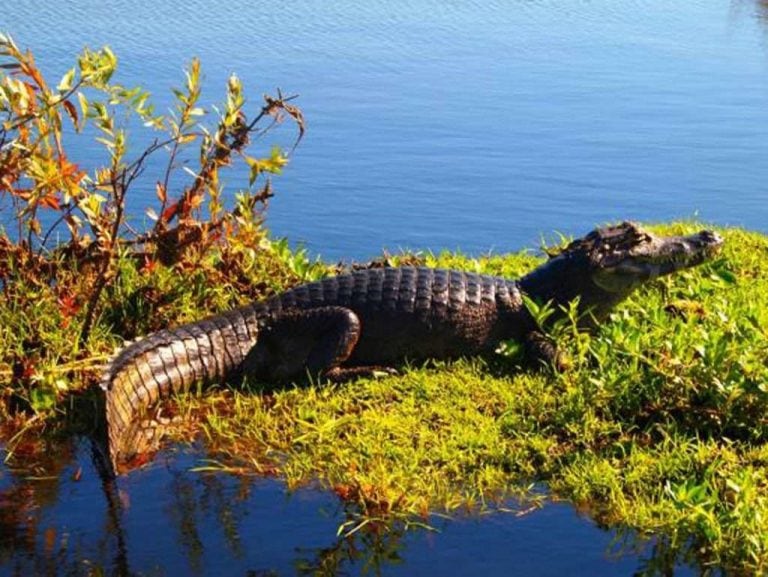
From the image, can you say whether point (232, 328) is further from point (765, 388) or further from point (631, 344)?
point (765, 388)

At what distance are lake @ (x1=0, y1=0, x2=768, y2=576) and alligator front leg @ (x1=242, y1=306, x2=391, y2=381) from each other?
78 cm

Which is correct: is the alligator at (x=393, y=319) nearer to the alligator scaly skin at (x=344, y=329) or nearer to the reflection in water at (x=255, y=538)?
the alligator scaly skin at (x=344, y=329)

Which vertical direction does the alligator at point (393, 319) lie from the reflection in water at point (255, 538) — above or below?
above

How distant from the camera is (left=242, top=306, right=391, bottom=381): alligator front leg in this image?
518 centimetres

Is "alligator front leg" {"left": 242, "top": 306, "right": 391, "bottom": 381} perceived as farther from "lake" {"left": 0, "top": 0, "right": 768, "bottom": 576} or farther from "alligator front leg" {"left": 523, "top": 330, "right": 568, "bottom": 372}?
"lake" {"left": 0, "top": 0, "right": 768, "bottom": 576}

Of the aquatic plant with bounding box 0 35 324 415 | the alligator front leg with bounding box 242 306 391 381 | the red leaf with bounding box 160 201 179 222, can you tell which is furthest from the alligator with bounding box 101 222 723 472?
the red leaf with bounding box 160 201 179 222

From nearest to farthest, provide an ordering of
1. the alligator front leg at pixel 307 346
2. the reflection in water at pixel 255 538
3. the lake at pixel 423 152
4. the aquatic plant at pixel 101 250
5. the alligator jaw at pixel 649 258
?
the reflection in water at pixel 255 538, the lake at pixel 423 152, the aquatic plant at pixel 101 250, the alligator front leg at pixel 307 346, the alligator jaw at pixel 649 258

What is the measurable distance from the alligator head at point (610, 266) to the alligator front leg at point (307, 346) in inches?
36.8

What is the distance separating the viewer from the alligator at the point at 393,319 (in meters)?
5.07

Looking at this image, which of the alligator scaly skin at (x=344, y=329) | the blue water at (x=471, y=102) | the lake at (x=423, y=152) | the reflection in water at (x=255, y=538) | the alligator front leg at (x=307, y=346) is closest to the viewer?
the reflection in water at (x=255, y=538)

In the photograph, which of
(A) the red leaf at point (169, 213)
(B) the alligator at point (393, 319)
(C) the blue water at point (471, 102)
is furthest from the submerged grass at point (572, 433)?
(C) the blue water at point (471, 102)

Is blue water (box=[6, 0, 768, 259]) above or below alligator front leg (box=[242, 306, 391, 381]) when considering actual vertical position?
above

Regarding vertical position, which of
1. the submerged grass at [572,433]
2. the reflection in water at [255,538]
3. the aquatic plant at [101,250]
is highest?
the aquatic plant at [101,250]

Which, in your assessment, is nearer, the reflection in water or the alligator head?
the reflection in water
